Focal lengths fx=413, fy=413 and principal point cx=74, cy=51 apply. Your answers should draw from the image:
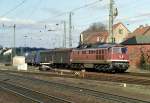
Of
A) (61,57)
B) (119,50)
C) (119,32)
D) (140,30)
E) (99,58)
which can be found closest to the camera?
(119,50)

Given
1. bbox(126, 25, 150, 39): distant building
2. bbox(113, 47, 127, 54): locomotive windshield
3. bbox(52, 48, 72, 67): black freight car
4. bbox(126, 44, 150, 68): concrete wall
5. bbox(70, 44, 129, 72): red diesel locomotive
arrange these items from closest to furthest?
bbox(70, 44, 129, 72): red diesel locomotive < bbox(113, 47, 127, 54): locomotive windshield < bbox(52, 48, 72, 67): black freight car < bbox(126, 44, 150, 68): concrete wall < bbox(126, 25, 150, 39): distant building

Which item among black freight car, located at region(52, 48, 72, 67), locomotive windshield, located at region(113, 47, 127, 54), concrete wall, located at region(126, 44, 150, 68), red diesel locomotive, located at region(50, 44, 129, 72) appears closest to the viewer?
red diesel locomotive, located at region(50, 44, 129, 72)

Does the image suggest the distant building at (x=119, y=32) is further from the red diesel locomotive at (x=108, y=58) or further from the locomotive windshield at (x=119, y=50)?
the locomotive windshield at (x=119, y=50)

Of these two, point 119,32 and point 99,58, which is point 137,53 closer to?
point 99,58

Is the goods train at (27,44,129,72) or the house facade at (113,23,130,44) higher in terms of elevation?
the house facade at (113,23,130,44)

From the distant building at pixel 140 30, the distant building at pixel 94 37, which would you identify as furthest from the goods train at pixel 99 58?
the distant building at pixel 94 37

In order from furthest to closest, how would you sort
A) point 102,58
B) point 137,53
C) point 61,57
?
point 61,57 → point 137,53 → point 102,58

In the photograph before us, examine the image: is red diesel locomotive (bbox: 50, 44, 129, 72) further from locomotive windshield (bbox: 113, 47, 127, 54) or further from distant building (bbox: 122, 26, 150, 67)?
distant building (bbox: 122, 26, 150, 67)

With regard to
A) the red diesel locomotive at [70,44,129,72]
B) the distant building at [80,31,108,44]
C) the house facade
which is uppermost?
the house facade

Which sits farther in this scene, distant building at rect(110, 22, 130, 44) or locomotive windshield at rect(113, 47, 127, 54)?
distant building at rect(110, 22, 130, 44)

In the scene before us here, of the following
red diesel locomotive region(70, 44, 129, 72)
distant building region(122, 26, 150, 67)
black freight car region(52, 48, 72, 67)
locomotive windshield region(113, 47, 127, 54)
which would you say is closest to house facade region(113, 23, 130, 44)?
black freight car region(52, 48, 72, 67)

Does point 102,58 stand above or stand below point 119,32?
below

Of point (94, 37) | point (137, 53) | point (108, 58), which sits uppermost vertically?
point (94, 37)

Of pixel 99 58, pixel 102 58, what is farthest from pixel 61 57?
pixel 102 58
